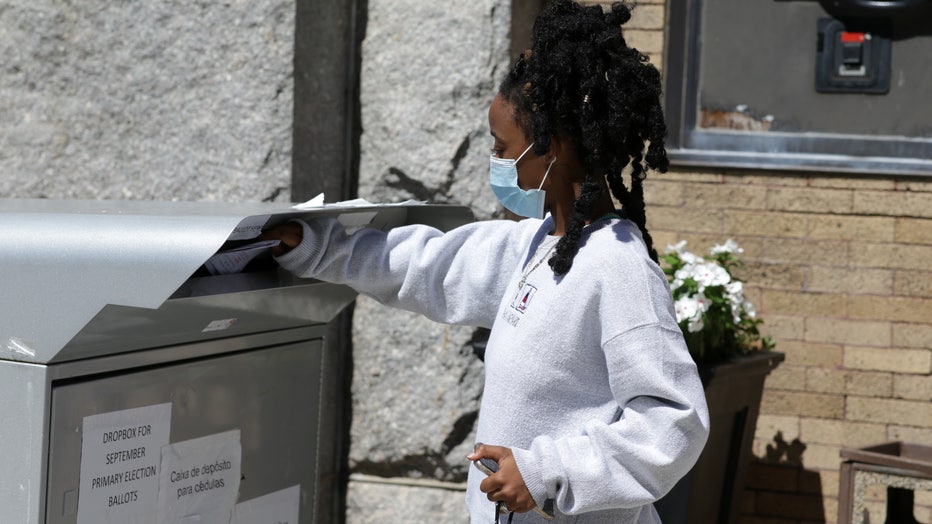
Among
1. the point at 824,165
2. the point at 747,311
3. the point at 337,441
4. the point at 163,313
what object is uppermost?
the point at 824,165

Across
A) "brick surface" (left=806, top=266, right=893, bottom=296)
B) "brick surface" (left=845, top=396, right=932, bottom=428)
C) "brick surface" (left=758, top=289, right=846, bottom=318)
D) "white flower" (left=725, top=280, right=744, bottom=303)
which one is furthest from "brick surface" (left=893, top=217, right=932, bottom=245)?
"white flower" (left=725, top=280, right=744, bottom=303)

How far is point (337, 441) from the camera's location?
3.56 metres

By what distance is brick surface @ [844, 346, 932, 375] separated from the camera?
3625mm

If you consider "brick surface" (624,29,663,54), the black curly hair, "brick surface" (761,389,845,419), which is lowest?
"brick surface" (761,389,845,419)

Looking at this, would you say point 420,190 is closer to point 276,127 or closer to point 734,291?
point 276,127

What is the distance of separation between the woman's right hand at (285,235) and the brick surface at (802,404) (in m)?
2.20

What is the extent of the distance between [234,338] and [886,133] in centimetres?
253

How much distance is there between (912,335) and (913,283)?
169 millimetres

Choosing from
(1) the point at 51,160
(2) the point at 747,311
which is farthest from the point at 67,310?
(2) the point at 747,311

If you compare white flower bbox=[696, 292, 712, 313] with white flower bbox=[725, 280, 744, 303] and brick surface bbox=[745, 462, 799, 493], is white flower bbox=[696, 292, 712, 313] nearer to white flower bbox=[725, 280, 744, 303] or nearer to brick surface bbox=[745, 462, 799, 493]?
white flower bbox=[725, 280, 744, 303]

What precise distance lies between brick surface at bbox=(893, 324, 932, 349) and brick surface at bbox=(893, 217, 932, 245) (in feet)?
0.90

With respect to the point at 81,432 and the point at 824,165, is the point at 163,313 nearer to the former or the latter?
the point at 81,432

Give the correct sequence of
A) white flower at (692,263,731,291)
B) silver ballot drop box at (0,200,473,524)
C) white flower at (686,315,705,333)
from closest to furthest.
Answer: silver ballot drop box at (0,200,473,524) < white flower at (686,315,705,333) < white flower at (692,263,731,291)

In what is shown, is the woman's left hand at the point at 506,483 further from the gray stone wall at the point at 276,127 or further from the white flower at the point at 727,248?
the white flower at the point at 727,248
